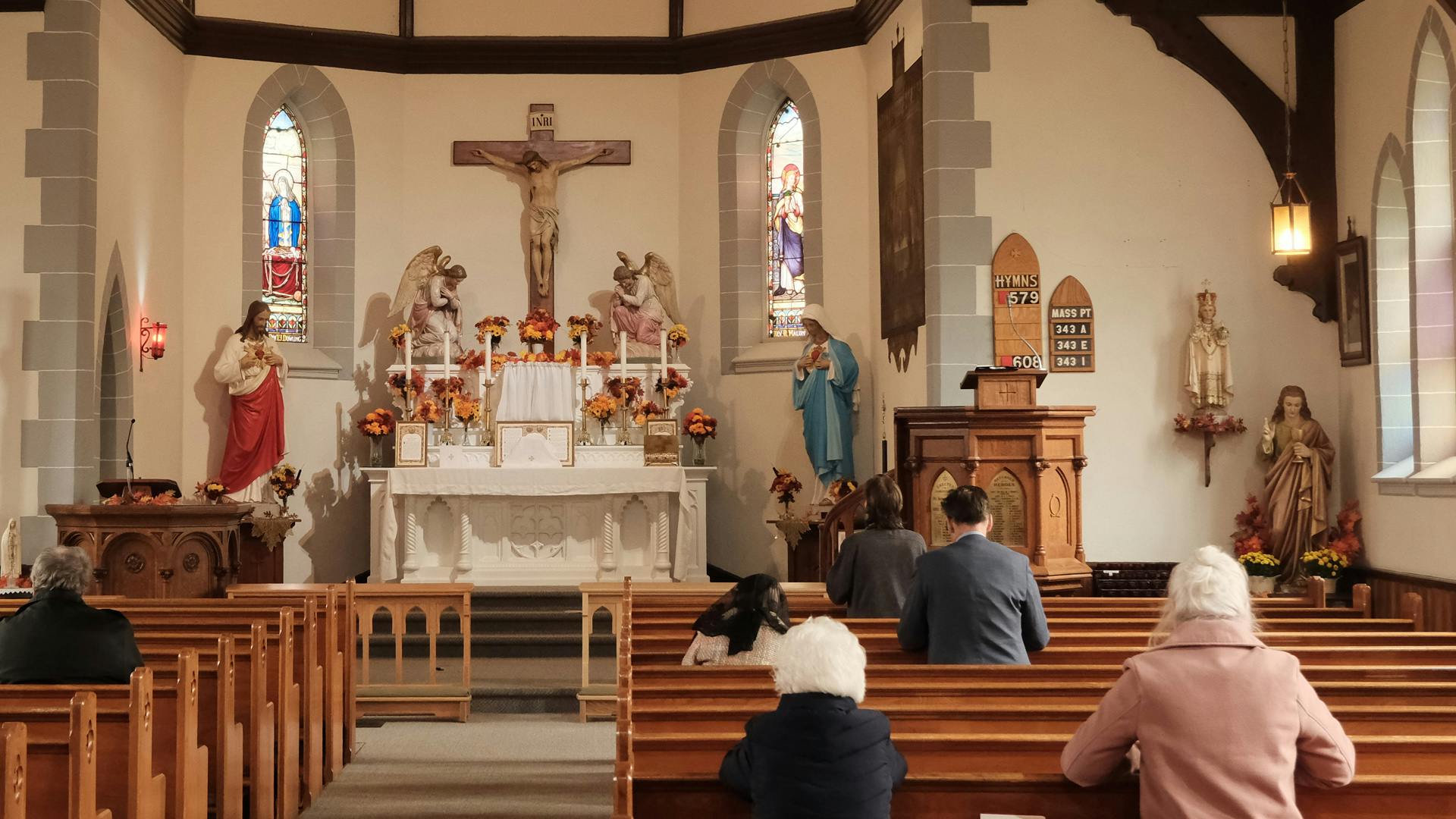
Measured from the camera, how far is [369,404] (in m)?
13.8

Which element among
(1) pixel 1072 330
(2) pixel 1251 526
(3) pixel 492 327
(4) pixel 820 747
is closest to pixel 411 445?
(3) pixel 492 327

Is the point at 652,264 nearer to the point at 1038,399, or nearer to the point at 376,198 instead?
the point at 376,198

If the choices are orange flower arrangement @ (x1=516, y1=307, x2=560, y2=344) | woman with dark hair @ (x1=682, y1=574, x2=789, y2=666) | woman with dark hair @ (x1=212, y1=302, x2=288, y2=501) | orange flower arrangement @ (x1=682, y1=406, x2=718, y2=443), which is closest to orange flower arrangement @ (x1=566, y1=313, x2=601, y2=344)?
orange flower arrangement @ (x1=516, y1=307, x2=560, y2=344)

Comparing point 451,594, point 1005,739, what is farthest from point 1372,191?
point 1005,739

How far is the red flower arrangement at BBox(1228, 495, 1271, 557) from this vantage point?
981 cm

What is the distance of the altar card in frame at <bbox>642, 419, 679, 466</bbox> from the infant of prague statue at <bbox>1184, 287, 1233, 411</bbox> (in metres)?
4.30

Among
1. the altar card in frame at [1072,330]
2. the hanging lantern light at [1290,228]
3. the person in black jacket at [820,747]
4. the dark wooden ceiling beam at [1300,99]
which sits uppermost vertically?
the dark wooden ceiling beam at [1300,99]

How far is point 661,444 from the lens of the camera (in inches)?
476

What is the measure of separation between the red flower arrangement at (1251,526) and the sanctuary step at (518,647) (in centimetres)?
444

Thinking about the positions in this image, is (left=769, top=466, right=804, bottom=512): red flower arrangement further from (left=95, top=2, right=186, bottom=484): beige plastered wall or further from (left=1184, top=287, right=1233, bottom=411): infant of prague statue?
(left=95, top=2, right=186, bottom=484): beige plastered wall

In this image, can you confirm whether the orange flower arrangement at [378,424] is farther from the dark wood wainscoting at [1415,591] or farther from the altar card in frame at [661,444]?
the dark wood wainscoting at [1415,591]

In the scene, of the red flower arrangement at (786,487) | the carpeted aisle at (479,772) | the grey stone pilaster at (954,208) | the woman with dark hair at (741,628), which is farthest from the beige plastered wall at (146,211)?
the woman with dark hair at (741,628)

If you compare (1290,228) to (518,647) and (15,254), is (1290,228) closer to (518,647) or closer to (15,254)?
(518,647)

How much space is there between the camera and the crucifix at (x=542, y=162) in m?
14.0
